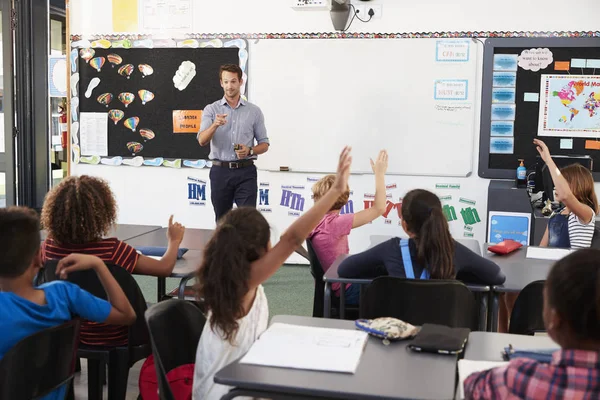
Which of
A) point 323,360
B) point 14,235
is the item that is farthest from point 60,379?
point 323,360

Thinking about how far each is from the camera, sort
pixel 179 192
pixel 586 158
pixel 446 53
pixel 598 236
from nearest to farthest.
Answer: pixel 598 236, pixel 586 158, pixel 446 53, pixel 179 192

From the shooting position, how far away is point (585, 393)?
1361 mm

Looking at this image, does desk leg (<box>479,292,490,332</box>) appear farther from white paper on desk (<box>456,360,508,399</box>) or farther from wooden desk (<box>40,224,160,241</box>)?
wooden desk (<box>40,224,160,241</box>)

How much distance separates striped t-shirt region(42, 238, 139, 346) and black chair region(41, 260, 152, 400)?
0.03 m

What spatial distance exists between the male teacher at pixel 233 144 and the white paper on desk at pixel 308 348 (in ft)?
11.3

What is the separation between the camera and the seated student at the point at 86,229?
8.96ft

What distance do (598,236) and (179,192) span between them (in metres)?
3.74

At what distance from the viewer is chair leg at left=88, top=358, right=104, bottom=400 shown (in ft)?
8.86

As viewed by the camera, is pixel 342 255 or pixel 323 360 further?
pixel 342 255

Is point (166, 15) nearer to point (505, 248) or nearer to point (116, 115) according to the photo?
point (116, 115)

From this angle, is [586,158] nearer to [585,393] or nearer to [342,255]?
[342,255]

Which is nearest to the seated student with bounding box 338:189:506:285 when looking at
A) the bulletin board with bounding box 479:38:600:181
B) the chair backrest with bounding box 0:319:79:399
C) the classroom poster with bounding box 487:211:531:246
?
the chair backrest with bounding box 0:319:79:399

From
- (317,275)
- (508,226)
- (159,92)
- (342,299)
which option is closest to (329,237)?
(317,275)

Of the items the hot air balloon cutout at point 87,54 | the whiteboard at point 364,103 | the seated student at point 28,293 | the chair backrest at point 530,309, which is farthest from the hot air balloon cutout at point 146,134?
the chair backrest at point 530,309
